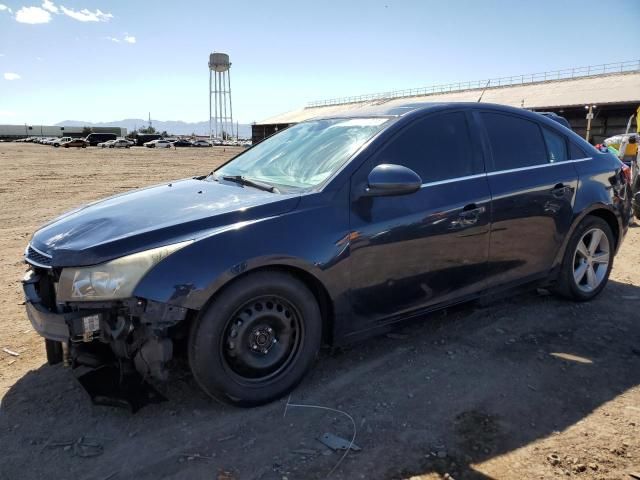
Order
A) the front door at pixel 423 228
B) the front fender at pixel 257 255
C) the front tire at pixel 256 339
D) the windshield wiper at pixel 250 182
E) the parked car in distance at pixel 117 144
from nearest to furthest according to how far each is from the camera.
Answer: the front fender at pixel 257 255, the front tire at pixel 256 339, the front door at pixel 423 228, the windshield wiper at pixel 250 182, the parked car in distance at pixel 117 144

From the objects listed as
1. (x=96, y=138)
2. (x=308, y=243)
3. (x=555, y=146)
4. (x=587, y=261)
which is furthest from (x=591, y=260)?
(x=96, y=138)

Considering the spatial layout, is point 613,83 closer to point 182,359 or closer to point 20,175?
point 20,175

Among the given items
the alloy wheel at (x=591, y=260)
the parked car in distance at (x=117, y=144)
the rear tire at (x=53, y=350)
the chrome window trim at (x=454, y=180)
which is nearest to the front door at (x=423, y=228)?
the chrome window trim at (x=454, y=180)

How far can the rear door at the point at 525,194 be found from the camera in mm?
3873

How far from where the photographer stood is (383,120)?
3639 millimetres

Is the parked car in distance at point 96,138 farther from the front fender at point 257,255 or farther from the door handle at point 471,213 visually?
the front fender at point 257,255

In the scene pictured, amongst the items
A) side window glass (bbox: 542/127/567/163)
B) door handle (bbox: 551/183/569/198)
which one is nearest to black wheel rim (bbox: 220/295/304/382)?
door handle (bbox: 551/183/569/198)

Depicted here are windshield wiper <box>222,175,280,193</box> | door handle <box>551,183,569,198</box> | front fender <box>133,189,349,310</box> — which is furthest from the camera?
Result: door handle <box>551,183,569,198</box>

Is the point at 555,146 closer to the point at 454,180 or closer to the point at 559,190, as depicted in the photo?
the point at 559,190

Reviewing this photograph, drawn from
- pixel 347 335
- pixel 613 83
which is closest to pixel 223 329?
pixel 347 335

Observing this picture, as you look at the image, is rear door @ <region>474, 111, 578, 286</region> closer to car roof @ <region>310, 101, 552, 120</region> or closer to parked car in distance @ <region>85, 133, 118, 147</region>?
car roof @ <region>310, 101, 552, 120</region>

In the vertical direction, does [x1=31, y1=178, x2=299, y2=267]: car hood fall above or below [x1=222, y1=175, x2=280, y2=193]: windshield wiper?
below

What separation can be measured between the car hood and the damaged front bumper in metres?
0.25

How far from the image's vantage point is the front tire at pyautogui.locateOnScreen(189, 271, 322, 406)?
9.09 ft
